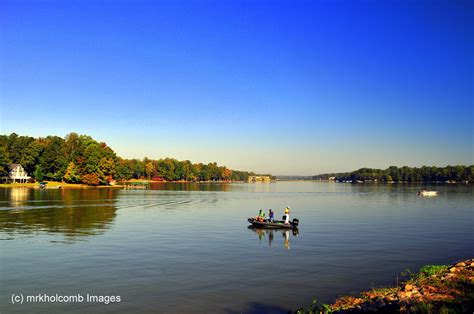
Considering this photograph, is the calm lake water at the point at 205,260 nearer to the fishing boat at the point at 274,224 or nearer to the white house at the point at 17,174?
the fishing boat at the point at 274,224

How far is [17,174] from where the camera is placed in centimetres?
15512

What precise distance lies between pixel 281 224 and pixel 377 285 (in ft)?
81.3

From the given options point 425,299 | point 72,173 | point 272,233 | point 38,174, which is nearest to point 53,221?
point 272,233

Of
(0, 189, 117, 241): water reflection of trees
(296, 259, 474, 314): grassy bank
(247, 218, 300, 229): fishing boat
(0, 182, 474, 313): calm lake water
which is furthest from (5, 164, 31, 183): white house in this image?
(296, 259, 474, 314): grassy bank

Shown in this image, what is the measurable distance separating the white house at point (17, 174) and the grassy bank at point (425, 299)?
16047cm

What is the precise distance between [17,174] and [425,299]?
166439 mm

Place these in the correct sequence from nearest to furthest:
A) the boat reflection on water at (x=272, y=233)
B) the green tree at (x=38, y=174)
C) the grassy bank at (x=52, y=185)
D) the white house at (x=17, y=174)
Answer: the boat reflection on water at (x=272, y=233), the grassy bank at (x=52, y=185), the white house at (x=17, y=174), the green tree at (x=38, y=174)

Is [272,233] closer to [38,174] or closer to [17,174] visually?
[38,174]

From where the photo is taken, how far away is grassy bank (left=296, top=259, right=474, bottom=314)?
47.1 feet

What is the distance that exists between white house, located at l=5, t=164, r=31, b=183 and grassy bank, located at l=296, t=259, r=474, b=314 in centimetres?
16047

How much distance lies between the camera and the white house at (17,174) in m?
154

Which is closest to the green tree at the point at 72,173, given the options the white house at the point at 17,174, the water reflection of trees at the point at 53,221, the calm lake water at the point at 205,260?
the white house at the point at 17,174

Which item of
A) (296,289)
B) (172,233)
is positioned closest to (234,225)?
(172,233)

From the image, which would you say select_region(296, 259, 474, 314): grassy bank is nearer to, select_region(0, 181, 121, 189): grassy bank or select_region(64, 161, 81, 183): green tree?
select_region(0, 181, 121, 189): grassy bank
